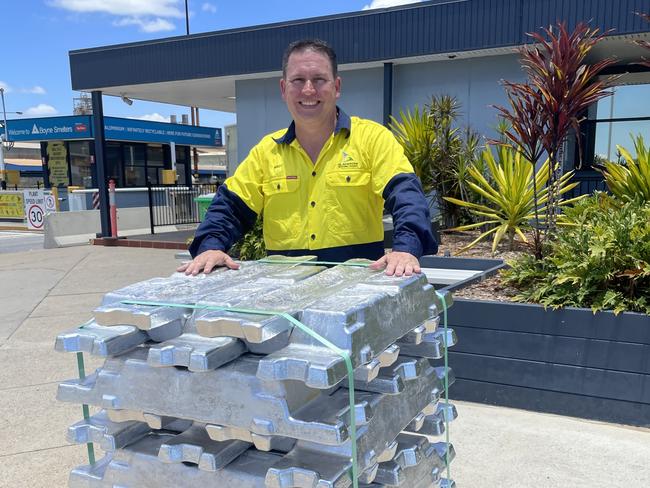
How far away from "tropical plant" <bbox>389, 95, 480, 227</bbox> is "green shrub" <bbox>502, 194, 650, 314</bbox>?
3.65m

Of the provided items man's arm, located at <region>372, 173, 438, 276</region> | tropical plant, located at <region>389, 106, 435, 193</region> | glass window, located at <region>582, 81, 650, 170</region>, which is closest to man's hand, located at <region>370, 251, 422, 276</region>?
man's arm, located at <region>372, 173, 438, 276</region>

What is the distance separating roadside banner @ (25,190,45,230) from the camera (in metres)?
18.1

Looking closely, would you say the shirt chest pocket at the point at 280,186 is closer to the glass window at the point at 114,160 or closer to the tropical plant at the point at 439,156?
the tropical plant at the point at 439,156

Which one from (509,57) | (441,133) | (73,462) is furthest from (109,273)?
Result: (509,57)

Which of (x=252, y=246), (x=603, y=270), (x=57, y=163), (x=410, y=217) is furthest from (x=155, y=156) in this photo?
(x=410, y=217)

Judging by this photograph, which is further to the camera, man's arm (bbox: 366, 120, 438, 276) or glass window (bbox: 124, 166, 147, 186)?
glass window (bbox: 124, 166, 147, 186)

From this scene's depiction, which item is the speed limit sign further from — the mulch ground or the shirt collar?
the shirt collar

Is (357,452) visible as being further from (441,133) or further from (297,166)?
(441,133)

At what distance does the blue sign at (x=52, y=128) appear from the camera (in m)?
23.6

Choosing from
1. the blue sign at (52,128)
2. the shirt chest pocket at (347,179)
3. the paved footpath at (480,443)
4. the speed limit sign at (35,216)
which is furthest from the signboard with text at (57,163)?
the shirt chest pocket at (347,179)

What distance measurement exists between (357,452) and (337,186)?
1.18m

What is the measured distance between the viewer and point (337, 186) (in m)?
2.18

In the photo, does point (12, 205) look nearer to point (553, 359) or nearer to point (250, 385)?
point (553, 359)

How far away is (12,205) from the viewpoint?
2231 cm
